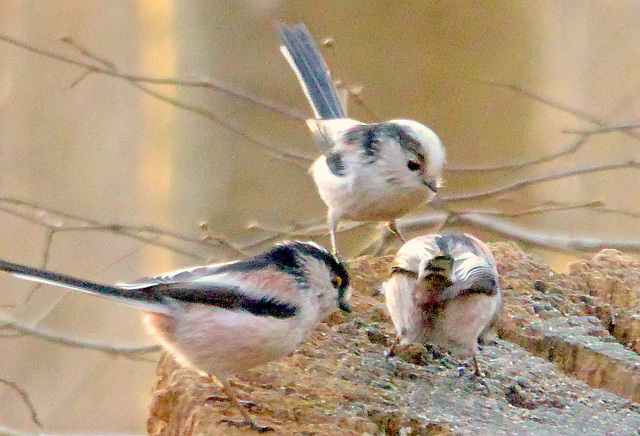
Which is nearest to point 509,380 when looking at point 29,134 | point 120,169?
point 120,169

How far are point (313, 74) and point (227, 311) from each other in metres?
2.05

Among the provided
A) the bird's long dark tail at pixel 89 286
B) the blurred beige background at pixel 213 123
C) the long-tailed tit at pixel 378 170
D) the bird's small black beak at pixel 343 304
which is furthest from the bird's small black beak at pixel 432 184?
the blurred beige background at pixel 213 123

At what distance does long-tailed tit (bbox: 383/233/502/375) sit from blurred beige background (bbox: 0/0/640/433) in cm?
247

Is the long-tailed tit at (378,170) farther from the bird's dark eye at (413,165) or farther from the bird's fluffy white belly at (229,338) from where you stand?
the bird's fluffy white belly at (229,338)

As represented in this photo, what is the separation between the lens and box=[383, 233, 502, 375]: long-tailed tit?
2357 millimetres

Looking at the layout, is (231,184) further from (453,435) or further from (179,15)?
(453,435)

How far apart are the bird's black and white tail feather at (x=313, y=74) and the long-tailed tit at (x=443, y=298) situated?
5.22ft

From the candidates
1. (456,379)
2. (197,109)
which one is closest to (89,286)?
(456,379)

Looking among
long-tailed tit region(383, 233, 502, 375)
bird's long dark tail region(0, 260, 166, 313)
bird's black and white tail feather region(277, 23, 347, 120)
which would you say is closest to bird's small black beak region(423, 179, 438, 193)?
long-tailed tit region(383, 233, 502, 375)

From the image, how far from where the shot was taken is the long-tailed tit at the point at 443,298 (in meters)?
2.36

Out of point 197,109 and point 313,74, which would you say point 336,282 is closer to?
point 197,109

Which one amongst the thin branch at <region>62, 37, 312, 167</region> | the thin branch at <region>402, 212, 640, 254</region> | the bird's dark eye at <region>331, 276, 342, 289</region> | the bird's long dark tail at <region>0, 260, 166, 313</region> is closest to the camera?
the bird's long dark tail at <region>0, 260, 166, 313</region>

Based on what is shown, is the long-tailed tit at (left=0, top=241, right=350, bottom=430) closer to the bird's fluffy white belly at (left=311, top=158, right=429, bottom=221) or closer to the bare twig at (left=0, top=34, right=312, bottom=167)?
the bird's fluffy white belly at (left=311, top=158, right=429, bottom=221)

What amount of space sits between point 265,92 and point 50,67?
1.75 meters
